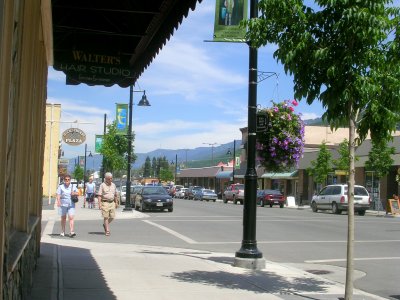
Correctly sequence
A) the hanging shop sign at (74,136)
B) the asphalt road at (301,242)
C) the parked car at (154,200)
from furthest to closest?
1. the hanging shop sign at (74,136)
2. the parked car at (154,200)
3. the asphalt road at (301,242)

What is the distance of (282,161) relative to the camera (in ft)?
34.6

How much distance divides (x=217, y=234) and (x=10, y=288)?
14848mm

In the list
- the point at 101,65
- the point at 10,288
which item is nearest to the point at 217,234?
the point at 101,65

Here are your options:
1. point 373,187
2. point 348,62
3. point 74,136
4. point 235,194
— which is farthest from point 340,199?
point 348,62

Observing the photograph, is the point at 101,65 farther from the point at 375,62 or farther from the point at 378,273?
the point at 378,273

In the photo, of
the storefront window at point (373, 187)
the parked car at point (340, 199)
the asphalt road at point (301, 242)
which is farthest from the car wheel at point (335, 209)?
the asphalt road at point (301, 242)

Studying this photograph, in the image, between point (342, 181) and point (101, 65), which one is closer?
point (101, 65)

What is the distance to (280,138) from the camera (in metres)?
10.4

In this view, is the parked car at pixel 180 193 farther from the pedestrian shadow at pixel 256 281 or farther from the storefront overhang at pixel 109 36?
the pedestrian shadow at pixel 256 281

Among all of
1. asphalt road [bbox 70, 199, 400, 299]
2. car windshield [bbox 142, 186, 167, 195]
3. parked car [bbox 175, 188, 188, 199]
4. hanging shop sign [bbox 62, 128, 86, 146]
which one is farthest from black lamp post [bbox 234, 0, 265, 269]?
parked car [bbox 175, 188, 188, 199]

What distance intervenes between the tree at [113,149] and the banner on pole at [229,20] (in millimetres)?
31649

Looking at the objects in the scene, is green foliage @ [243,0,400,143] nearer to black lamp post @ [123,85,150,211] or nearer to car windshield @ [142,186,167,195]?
black lamp post @ [123,85,150,211]

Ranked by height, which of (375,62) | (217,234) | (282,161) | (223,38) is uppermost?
(223,38)

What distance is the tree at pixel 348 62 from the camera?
21.1 ft
